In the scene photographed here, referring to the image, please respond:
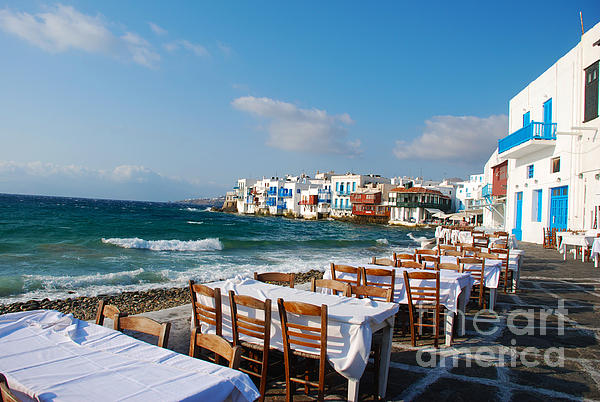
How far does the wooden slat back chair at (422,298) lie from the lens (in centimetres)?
491

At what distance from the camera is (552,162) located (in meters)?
17.8

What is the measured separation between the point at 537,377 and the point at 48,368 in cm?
428

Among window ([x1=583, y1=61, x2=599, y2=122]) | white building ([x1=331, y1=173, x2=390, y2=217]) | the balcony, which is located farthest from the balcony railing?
white building ([x1=331, y1=173, x2=390, y2=217])

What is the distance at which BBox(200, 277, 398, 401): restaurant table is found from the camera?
3.15 m

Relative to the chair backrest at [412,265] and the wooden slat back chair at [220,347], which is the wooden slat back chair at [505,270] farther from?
the wooden slat back chair at [220,347]

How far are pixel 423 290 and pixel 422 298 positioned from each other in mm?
191

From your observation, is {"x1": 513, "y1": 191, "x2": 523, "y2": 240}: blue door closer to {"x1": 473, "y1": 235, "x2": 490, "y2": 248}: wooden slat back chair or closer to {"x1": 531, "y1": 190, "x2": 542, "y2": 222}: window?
{"x1": 531, "y1": 190, "x2": 542, "y2": 222}: window

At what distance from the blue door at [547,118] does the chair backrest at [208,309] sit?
1854 centimetres

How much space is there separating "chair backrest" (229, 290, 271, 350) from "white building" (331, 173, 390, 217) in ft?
227

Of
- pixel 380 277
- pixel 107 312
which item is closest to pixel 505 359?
pixel 380 277

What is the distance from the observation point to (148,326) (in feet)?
9.23

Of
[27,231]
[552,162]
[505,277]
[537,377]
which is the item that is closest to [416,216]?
[552,162]

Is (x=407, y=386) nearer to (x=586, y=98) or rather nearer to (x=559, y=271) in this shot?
(x=559, y=271)

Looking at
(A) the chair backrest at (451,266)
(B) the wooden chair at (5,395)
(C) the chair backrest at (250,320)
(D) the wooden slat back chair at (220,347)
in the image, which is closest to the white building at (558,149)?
(A) the chair backrest at (451,266)
